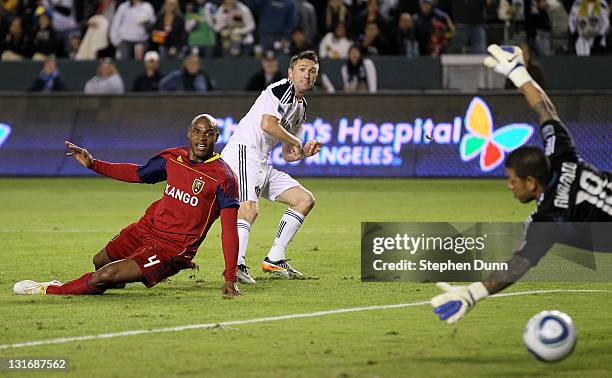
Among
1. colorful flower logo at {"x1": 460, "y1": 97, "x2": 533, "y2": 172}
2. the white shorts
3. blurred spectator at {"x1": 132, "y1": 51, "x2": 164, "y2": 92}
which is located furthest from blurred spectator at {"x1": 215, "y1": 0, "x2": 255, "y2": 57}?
the white shorts

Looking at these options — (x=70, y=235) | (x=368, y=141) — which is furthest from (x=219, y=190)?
(x=368, y=141)

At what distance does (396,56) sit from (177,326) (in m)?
17.3

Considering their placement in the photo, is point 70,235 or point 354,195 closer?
point 70,235

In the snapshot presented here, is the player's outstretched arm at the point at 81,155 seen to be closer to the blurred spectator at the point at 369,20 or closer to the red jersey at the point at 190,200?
the red jersey at the point at 190,200

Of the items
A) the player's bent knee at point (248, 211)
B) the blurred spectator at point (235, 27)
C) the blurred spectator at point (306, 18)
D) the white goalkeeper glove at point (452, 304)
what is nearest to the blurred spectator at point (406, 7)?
the blurred spectator at point (306, 18)

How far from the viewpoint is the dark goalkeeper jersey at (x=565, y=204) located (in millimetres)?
7859

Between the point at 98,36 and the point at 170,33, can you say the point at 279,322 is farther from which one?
the point at 98,36

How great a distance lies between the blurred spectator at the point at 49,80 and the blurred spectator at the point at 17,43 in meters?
2.50

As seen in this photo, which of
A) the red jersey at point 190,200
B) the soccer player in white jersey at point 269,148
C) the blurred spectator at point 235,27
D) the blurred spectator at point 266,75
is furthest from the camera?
the blurred spectator at point 235,27

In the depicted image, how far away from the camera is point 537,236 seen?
25.8 ft

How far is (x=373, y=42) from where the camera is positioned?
25.7 metres

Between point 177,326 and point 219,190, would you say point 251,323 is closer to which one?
point 177,326

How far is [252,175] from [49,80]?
1422 cm

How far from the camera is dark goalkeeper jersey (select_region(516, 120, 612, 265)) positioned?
7859 mm
